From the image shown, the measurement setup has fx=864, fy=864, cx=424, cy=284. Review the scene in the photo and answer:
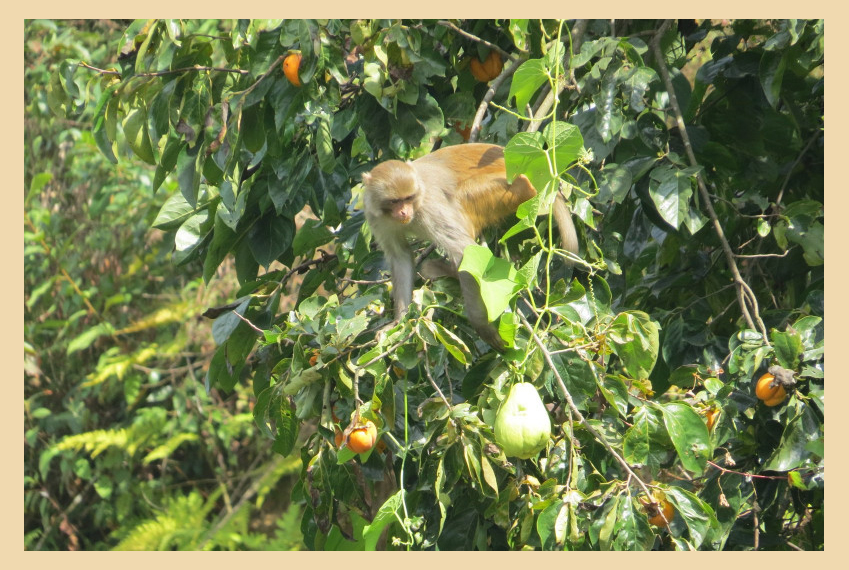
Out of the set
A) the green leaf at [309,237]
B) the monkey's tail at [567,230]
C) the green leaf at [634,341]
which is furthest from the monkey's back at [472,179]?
the green leaf at [634,341]

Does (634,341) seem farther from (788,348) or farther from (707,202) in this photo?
(707,202)

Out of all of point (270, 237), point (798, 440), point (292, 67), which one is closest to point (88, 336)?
point (270, 237)

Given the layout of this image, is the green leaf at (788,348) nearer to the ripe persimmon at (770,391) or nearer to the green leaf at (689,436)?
the ripe persimmon at (770,391)

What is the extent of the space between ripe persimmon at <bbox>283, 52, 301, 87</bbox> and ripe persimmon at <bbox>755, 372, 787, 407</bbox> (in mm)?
1825

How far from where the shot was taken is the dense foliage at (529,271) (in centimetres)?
240

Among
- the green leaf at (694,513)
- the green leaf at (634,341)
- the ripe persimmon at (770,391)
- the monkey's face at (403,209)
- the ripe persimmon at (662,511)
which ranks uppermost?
the monkey's face at (403,209)

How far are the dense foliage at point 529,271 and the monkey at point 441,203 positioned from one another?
0.09m

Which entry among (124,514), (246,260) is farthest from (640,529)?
(124,514)

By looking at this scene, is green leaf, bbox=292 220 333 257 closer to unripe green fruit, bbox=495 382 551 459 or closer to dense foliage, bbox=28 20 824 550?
dense foliage, bbox=28 20 824 550

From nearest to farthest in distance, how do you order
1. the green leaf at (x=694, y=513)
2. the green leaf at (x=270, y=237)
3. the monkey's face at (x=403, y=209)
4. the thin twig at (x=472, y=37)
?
the green leaf at (x=694, y=513)
the thin twig at (x=472, y=37)
the monkey's face at (x=403, y=209)
the green leaf at (x=270, y=237)

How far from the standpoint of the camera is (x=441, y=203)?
3.58m

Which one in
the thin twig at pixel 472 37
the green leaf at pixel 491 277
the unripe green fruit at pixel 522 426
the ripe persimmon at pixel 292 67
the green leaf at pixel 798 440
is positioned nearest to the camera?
the unripe green fruit at pixel 522 426

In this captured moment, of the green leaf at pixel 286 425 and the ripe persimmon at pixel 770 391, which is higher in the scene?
the green leaf at pixel 286 425

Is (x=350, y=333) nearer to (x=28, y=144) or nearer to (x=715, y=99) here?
(x=715, y=99)
